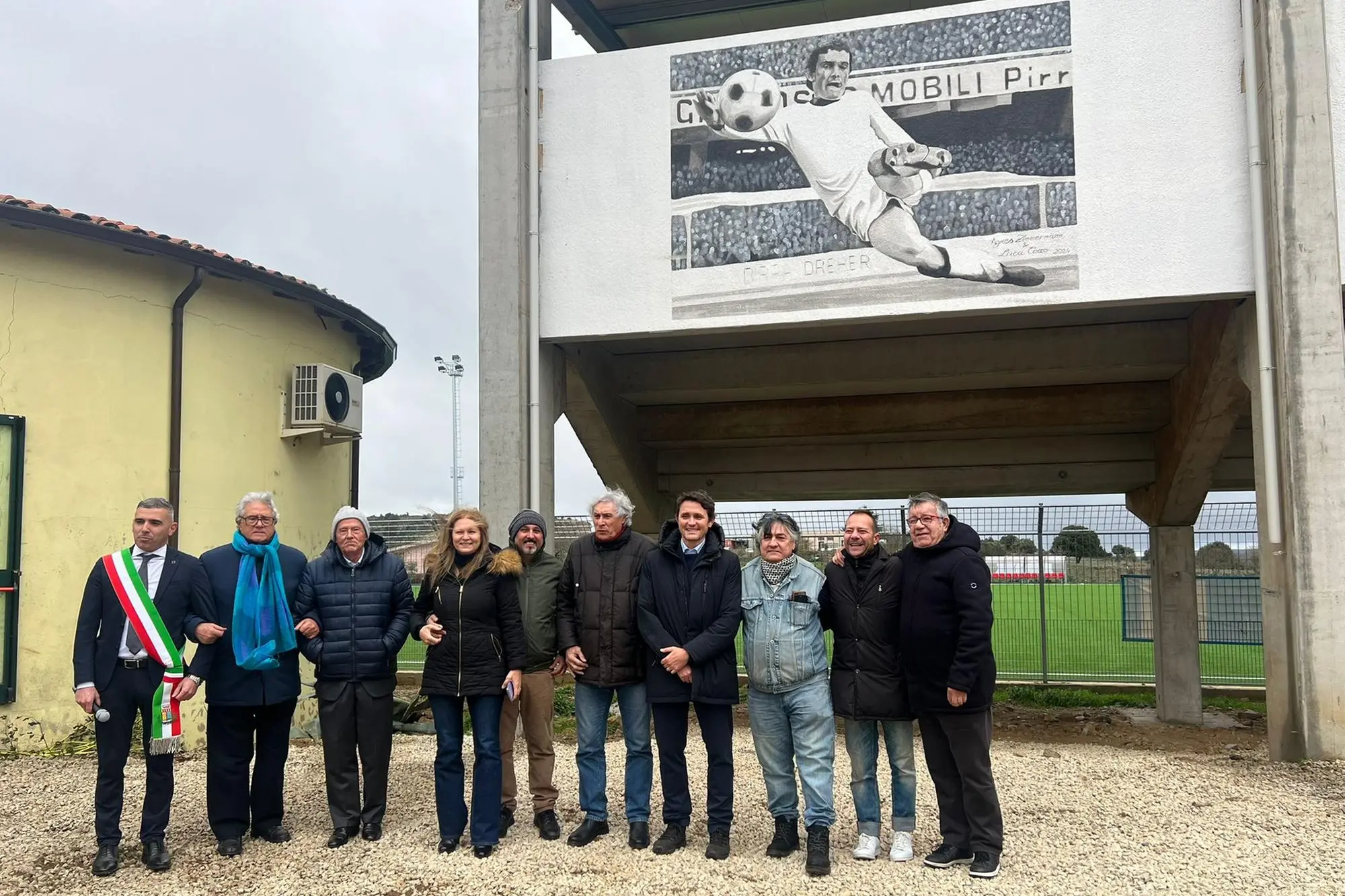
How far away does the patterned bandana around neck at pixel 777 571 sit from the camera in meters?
5.15

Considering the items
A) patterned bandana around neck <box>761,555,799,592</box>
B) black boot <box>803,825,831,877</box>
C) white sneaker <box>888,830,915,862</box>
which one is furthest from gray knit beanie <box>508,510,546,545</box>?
white sneaker <box>888,830,915,862</box>

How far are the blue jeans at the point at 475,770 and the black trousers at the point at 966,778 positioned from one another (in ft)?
7.10

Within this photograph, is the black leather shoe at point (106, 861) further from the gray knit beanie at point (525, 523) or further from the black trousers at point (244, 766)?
the gray knit beanie at point (525, 523)

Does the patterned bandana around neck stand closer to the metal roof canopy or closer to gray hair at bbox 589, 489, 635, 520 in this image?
gray hair at bbox 589, 489, 635, 520

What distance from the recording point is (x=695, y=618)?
5.14m

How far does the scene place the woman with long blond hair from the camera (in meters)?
5.27

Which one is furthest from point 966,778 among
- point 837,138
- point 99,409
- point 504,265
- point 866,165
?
point 99,409

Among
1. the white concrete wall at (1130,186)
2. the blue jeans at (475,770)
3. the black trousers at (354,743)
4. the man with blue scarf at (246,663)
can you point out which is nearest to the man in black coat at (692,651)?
the blue jeans at (475,770)

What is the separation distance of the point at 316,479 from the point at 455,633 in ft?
20.8

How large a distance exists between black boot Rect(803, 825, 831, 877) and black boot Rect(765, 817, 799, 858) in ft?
0.49

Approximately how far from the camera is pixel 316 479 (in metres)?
11.0

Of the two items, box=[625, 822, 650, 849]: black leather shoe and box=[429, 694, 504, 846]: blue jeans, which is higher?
box=[429, 694, 504, 846]: blue jeans

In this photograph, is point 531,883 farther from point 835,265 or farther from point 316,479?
point 316,479

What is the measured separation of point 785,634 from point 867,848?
113 cm
